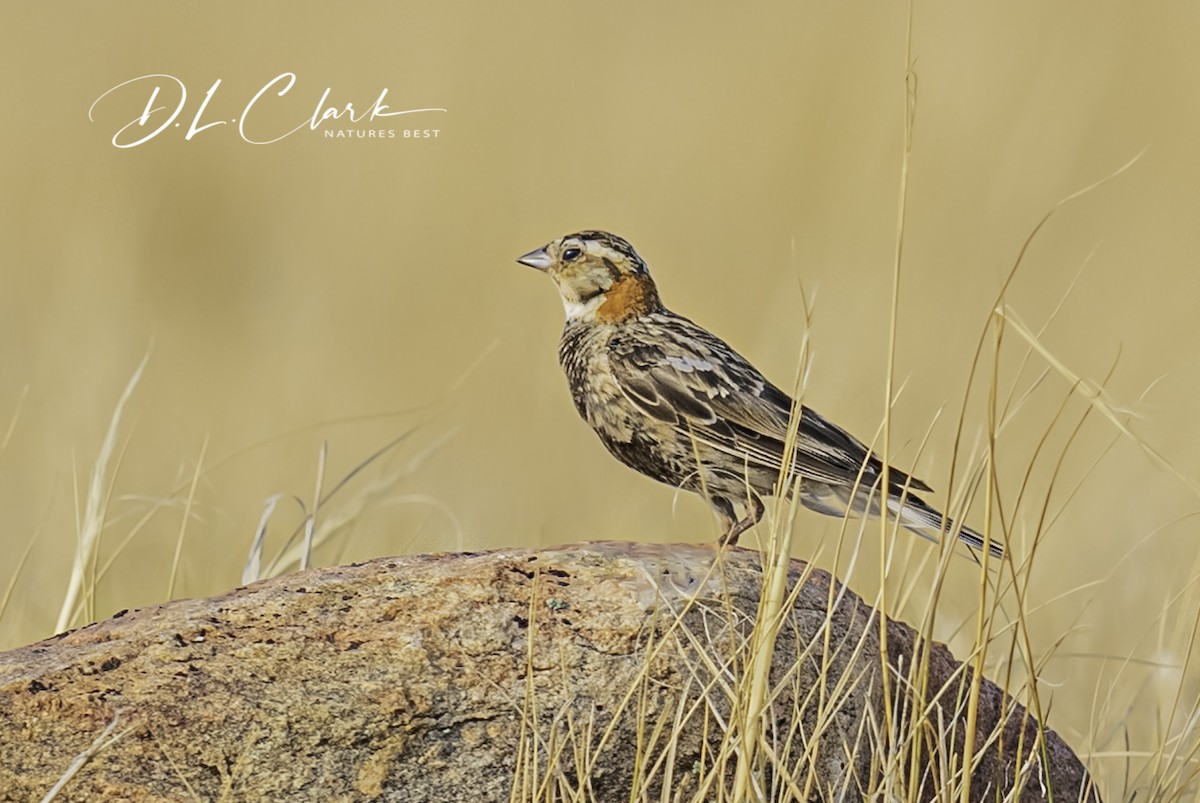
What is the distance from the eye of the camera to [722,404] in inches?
225

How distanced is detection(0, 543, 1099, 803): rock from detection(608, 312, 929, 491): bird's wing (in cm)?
131

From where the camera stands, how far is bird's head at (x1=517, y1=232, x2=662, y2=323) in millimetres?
6070

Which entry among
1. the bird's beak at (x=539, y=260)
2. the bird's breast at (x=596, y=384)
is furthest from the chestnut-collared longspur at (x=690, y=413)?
the bird's beak at (x=539, y=260)

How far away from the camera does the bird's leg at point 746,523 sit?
4914 mm

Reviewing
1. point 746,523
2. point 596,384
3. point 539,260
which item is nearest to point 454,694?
point 746,523

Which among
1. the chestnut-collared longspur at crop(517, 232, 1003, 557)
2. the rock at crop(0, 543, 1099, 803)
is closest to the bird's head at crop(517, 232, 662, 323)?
the chestnut-collared longspur at crop(517, 232, 1003, 557)

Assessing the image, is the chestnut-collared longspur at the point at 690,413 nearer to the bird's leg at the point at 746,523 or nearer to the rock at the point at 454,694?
the bird's leg at the point at 746,523

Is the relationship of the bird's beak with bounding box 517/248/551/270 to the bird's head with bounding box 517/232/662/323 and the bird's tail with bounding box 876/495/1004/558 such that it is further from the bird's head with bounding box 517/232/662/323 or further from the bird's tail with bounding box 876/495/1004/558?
the bird's tail with bounding box 876/495/1004/558

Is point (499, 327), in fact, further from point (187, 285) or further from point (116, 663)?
point (116, 663)

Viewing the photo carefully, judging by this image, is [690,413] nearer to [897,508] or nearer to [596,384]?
[596,384]

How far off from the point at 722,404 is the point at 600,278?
71 centimetres

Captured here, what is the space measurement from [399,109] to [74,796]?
29.8 feet

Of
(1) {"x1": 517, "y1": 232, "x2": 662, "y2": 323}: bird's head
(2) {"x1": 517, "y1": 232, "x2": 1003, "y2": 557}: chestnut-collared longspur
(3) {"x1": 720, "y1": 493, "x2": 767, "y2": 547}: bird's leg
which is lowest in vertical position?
(3) {"x1": 720, "y1": 493, "x2": 767, "y2": 547}: bird's leg

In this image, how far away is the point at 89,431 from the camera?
9328 mm
